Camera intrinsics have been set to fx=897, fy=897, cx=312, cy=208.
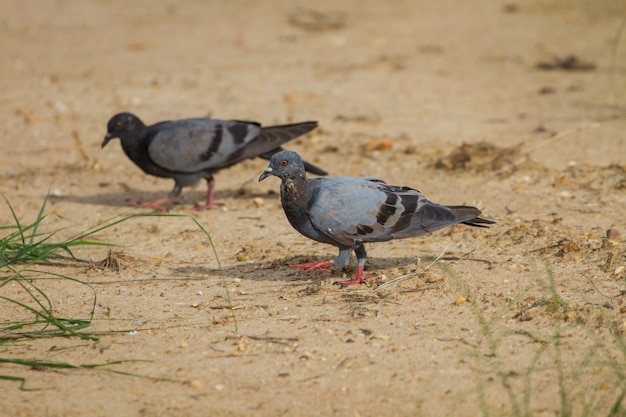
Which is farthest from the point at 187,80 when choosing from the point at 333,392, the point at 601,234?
the point at 333,392

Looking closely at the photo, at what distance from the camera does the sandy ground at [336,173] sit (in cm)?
437

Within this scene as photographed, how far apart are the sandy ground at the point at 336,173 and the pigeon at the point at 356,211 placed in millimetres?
313

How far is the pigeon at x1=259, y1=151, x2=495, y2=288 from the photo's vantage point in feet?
18.1

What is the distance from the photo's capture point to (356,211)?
18.1 ft

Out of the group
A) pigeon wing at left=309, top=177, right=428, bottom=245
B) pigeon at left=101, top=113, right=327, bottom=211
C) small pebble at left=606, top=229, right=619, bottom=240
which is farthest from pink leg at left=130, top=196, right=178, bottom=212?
small pebble at left=606, top=229, right=619, bottom=240

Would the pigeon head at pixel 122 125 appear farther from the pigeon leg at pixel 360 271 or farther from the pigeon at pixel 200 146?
the pigeon leg at pixel 360 271

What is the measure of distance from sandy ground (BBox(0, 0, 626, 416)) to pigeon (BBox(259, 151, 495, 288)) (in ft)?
1.03

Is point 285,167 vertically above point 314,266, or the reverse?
point 285,167

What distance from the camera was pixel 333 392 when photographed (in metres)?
4.27

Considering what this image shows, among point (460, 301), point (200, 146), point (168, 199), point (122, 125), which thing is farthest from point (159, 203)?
point (460, 301)

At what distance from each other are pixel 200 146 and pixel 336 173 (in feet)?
4.11

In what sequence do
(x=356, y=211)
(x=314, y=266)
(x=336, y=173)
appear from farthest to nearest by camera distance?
1. (x=336, y=173)
2. (x=314, y=266)
3. (x=356, y=211)

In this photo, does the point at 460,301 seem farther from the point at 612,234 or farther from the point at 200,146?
the point at 200,146

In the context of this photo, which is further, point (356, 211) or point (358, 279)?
point (358, 279)
